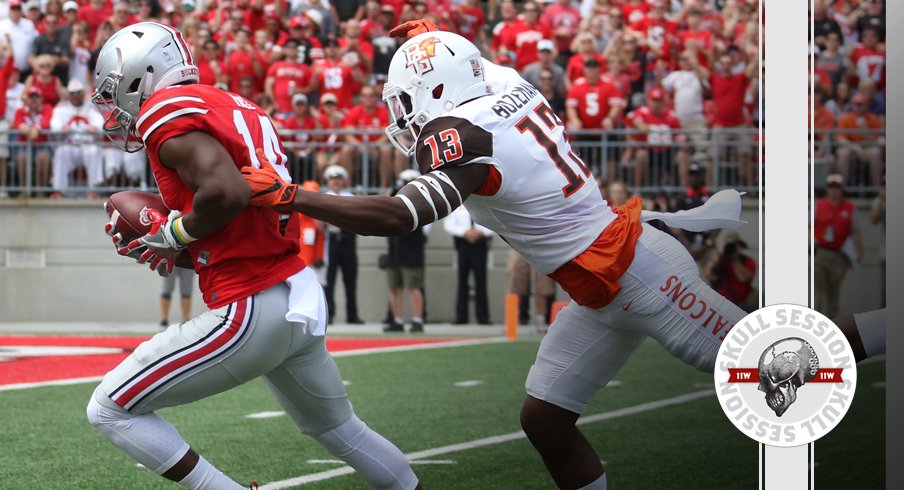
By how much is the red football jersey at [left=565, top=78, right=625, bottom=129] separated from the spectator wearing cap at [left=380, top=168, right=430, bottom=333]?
6.66 ft

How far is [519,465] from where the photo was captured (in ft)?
18.4

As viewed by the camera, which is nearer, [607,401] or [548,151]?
[548,151]

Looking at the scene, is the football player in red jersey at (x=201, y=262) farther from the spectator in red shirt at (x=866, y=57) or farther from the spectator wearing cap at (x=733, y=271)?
the spectator in red shirt at (x=866, y=57)

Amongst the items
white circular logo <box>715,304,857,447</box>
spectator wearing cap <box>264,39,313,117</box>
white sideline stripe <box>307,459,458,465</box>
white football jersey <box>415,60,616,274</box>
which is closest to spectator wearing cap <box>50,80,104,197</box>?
spectator wearing cap <box>264,39,313,117</box>

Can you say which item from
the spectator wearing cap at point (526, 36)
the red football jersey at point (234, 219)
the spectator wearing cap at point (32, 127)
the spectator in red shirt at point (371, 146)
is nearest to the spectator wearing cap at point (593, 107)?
the spectator wearing cap at point (526, 36)

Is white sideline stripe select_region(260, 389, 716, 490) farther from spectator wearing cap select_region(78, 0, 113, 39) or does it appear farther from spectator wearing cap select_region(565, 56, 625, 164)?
spectator wearing cap select_region(78, 0, 113, 39)

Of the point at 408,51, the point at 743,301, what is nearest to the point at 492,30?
the point at 743,301

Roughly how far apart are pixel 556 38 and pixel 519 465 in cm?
951

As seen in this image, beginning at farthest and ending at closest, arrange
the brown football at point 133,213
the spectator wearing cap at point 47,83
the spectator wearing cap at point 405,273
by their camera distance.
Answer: the spectator wearing cap at point 47,83, the spectator wearing cap at point 405,273, the brown football at point 133,213

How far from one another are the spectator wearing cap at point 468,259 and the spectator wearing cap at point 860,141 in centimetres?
378

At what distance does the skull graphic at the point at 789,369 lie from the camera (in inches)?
128

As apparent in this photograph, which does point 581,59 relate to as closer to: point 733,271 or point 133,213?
point 733,271

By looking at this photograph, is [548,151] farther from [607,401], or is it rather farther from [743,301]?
[743,301]

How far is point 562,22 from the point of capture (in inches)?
577
